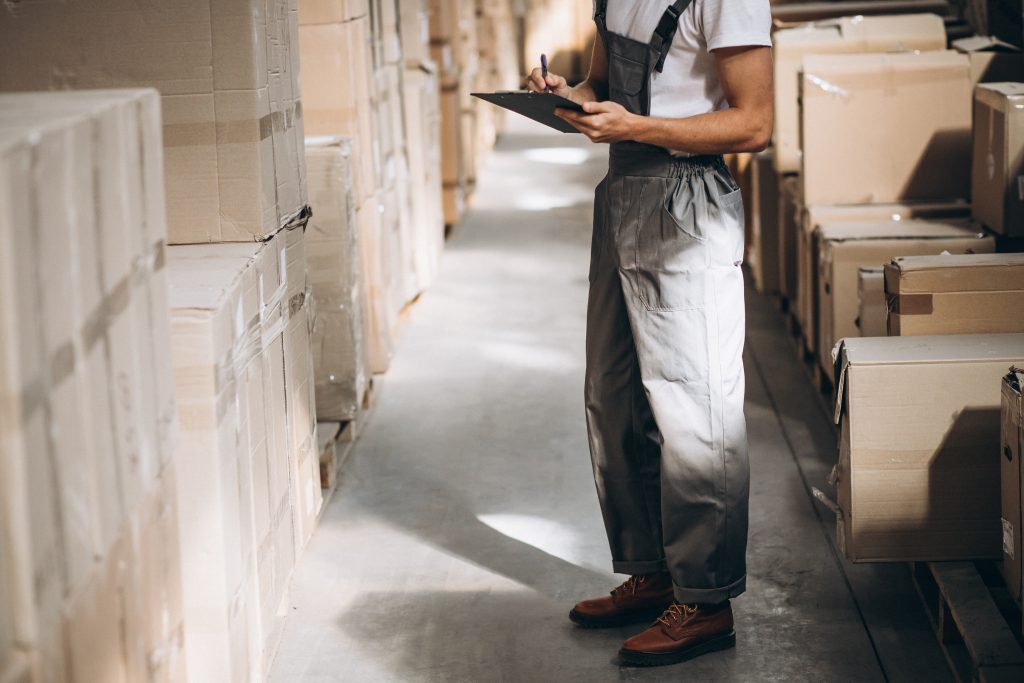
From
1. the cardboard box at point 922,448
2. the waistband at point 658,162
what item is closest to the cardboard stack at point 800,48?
the cardboard box at point 922,448

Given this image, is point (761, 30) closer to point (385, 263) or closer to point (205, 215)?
point (205, 215)

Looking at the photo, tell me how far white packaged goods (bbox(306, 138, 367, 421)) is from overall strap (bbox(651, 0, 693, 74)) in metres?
1.66

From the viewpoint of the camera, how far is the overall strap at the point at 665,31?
2615 mm

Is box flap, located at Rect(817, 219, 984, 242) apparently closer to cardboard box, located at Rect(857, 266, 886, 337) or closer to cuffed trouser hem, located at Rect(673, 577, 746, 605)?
cardboard box, located at Rect(857, 266, 886, 337)

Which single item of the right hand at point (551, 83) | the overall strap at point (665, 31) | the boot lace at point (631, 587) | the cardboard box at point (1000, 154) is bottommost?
the boot lace at point (631, 587)

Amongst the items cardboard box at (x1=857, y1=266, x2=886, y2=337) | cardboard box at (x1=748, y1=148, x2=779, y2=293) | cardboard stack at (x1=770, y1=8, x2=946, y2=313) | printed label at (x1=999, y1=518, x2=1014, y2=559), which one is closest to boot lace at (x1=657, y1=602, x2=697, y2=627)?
printed label at (x1=999, y1=518, x2=1014, y2=559)

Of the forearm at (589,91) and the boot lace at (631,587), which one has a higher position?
the forearm at (589,91)

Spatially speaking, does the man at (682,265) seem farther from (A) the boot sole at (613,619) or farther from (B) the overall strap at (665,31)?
(A) the boot sole at (613,619)

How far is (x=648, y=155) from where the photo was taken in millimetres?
2717

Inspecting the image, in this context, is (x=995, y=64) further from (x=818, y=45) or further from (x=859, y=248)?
(x=859, y=248)

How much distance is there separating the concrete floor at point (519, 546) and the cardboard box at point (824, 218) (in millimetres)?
267

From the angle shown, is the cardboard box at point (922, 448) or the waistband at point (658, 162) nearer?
the waistband at point (658, 162)

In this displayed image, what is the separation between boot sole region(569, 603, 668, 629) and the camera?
9.93ft

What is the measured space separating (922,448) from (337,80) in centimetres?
249
